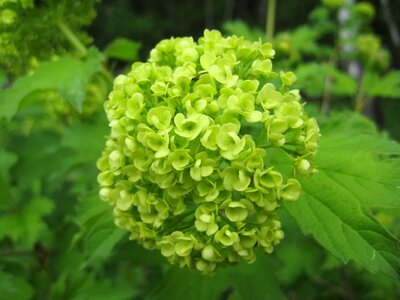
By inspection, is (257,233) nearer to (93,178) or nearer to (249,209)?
(249,209)

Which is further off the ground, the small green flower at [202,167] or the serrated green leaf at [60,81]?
the small green flower at [202,167]

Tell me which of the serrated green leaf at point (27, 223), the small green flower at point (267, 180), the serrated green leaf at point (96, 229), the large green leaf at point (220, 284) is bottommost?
the serrated green leaf at point (27, 223)

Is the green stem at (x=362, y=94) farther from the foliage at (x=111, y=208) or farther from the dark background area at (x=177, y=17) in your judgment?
the dark background area at (x=177, y=17)

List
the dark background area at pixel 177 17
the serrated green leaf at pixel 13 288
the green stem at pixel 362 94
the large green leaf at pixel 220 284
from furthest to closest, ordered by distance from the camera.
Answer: the dark background area at pixel 177 17 < the green stem at pixel 362 94 < the serrated green leaf at pixel 13 288 < the large green leaf at pixel 220 284

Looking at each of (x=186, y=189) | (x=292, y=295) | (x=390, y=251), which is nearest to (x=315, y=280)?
(x=292, y=295)

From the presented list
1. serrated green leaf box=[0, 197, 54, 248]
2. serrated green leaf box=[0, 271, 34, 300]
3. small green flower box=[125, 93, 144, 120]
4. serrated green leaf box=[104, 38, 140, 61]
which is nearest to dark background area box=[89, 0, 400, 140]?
serrated green leaf box=[104, 38, 140, 61]

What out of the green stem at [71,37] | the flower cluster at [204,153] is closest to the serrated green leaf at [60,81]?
the green stem at [71,37]

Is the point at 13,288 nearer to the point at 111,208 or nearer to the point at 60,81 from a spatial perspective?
the point at 111,208
